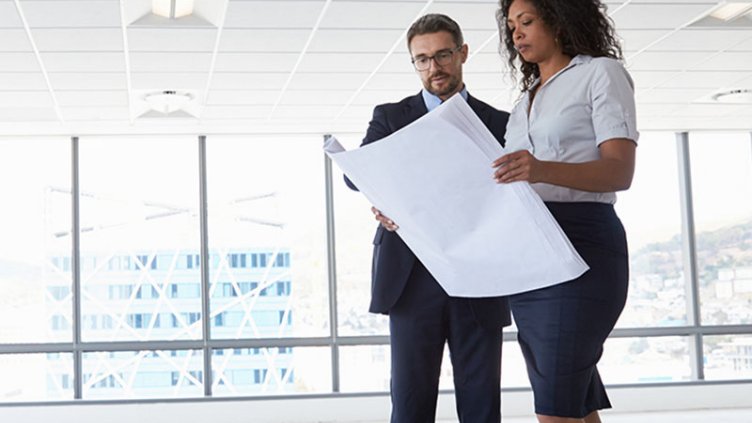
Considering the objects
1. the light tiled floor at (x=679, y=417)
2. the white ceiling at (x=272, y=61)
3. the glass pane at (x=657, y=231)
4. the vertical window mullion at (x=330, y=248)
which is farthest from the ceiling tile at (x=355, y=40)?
the glass pane at (x=657, y=231)

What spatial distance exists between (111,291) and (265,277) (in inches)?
50.1

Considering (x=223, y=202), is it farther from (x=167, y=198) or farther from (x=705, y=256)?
(x=705, y=256)

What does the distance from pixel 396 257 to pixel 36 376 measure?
6.38 metres

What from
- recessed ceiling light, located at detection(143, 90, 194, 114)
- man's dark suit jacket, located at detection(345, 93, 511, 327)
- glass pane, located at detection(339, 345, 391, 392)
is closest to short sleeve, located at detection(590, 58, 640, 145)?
man's dark suit jacket, located at detection(345, 93, 511, 327)

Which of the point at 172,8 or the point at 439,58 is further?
the point at 172,8

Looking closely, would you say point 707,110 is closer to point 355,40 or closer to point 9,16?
point 355,40

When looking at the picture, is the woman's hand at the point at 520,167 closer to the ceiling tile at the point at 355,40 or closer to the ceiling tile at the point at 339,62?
the ceiling tile at the point at 355,40

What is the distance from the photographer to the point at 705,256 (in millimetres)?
8727

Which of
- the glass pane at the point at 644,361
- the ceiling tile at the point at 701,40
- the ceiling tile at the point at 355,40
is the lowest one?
the glass pane at the point at 644,361

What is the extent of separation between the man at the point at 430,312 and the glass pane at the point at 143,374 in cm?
584

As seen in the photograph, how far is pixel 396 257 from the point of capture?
232 cm

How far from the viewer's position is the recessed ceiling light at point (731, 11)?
5031mm

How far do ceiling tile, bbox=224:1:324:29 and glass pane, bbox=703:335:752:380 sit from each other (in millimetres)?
5277

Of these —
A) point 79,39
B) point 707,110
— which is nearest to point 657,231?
point 707,110
